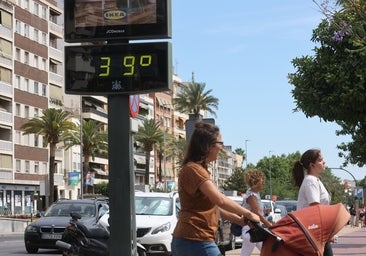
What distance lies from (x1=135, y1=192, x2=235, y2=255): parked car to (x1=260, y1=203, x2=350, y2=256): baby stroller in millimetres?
10122

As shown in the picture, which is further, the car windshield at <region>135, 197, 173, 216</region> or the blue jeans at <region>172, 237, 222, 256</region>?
the car windshield at <region>135, 197, 173, 216</region>

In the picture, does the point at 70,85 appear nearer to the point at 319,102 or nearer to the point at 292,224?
the point at 292,224

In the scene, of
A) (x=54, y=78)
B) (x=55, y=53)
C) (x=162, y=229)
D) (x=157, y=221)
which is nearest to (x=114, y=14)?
(x=162, y=229)

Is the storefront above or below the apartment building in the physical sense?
below

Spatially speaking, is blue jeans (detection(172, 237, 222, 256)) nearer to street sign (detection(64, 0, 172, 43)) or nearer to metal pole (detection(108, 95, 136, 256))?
metal pole (detection(108, 95, 136, 256))

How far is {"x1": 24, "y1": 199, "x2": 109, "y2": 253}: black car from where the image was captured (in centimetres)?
2295

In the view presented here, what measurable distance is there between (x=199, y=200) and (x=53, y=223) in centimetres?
1688

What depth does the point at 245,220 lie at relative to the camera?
6.65 m

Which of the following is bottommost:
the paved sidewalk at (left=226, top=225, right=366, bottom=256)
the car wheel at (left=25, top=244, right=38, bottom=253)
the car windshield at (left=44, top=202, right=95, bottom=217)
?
the paved sidewalk at (left=226, top=225, right=366, bottom=256)

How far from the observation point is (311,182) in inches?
368

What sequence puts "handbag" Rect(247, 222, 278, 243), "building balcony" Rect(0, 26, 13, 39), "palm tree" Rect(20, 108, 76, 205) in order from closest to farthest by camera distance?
"handbag" Rect(247, 222, 278, 243)
"palm tree" Rect(20, 108, 76, 205)
"building balcony" Rect(0, 26, 13, 39)

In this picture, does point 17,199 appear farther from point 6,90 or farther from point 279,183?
point 279,183

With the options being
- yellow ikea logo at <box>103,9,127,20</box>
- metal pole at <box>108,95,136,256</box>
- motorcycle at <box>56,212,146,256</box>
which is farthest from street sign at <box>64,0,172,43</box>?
motorcycle at <box>56,212,146,256</box>

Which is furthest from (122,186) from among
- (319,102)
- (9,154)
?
(9,154)
